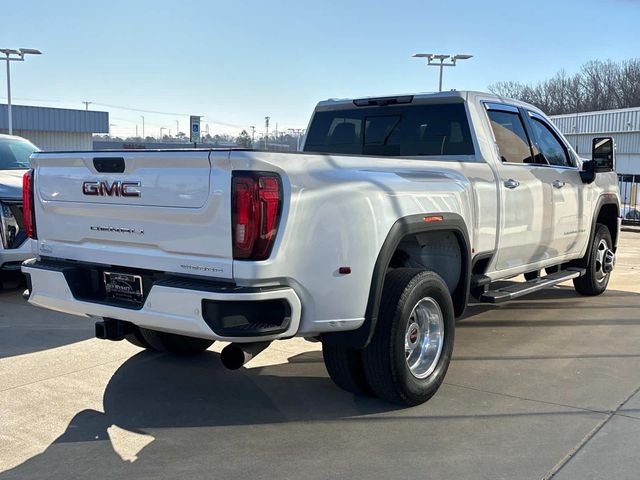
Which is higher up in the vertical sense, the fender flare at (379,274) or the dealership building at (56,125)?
the dealership building at (56,125)

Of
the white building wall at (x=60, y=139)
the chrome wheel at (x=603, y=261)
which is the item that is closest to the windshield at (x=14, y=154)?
the chrome wheel at (x=603, y=261)

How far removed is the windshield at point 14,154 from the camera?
886 cm

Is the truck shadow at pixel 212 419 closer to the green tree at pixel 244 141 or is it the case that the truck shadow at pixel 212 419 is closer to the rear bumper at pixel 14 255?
the green tree at pixel 244 141

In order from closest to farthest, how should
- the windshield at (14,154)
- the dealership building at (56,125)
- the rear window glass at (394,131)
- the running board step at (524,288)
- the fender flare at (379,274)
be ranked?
the fender flare at (379,274)
the running board step at (524,288)
the rear window glass at (394,131)
the windshield at (14,154)
the dealership building at (56,125)

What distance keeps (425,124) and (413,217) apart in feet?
6.30

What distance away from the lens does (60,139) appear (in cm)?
4169

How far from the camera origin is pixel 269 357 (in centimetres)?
556

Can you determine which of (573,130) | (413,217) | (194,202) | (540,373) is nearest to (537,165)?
(540,373)

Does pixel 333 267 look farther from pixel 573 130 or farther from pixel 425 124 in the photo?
pixel 573 130

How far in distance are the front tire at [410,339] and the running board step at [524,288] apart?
875 millimetres

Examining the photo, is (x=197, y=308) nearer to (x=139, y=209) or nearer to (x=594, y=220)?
(x=139, y=209)

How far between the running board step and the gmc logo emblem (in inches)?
116

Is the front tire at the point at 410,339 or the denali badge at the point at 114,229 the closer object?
Result: the denali badge at the point at 114,229

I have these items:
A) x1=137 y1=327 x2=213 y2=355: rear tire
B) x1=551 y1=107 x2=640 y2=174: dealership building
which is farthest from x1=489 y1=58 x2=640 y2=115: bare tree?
x1=137 y1=327 x2=213 y2=355: rear tire
